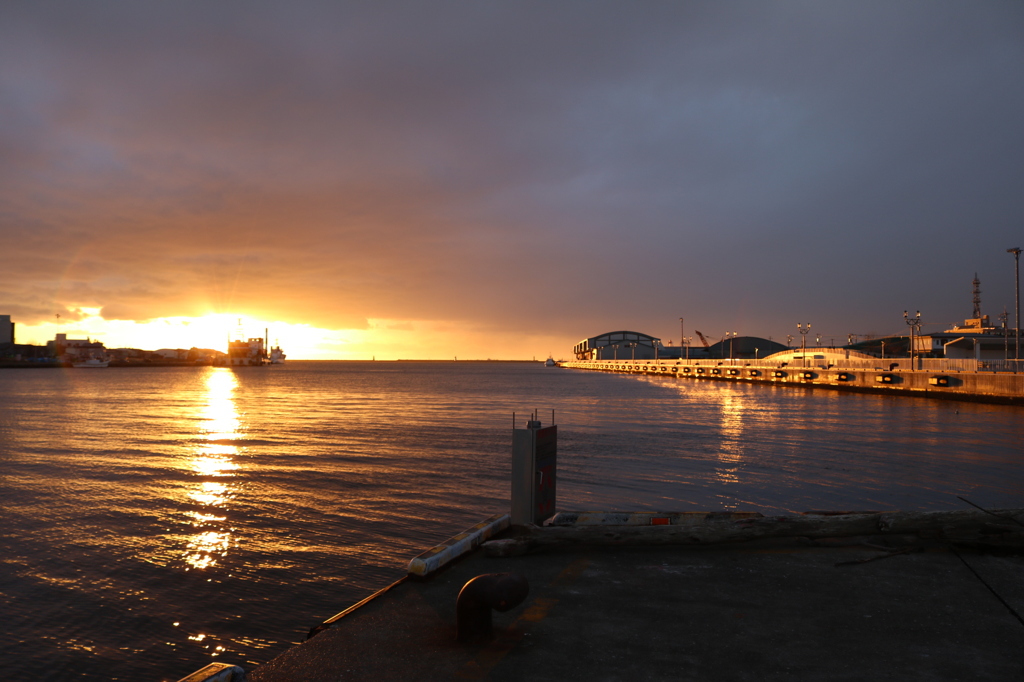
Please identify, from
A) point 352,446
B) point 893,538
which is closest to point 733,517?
point 893,538

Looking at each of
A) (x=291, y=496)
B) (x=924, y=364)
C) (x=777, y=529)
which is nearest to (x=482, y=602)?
(x=777, y=529)

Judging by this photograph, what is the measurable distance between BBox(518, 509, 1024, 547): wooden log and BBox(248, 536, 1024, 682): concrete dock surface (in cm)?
22

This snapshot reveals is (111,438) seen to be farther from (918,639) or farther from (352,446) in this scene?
(918,639)

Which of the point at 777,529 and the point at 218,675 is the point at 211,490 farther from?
the point at 777,529

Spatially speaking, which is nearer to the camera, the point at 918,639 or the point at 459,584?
the point at 918,639

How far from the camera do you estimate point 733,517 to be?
9281 millimetres

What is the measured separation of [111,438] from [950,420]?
49564mm

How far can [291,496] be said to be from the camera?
17.2m

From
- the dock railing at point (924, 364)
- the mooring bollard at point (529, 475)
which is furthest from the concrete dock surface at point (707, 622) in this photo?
the dock railing at point (924, 364)

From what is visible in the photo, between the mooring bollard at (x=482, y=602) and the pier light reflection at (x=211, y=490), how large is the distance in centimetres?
779

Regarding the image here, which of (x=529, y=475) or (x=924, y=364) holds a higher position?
(x=924, y=364)

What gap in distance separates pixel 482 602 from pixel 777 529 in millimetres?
4882

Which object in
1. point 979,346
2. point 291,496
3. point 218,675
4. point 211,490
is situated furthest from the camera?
point 979,346

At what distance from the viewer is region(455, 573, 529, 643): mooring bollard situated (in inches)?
215
